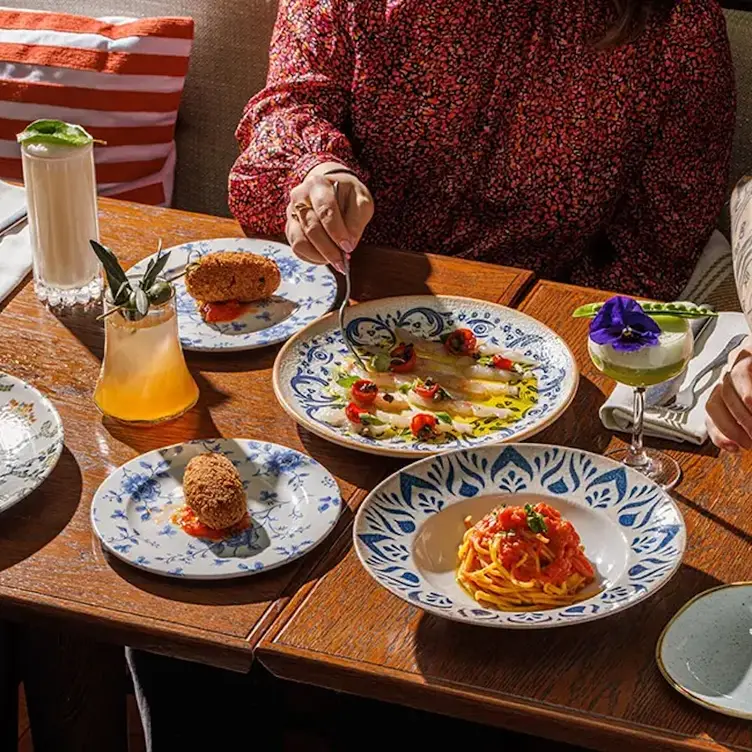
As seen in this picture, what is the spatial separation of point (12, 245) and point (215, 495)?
78 cm

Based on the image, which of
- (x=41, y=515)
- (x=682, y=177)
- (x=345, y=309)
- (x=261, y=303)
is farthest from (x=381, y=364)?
(x=682, y=177)

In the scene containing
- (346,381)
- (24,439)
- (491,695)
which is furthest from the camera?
(346,381)

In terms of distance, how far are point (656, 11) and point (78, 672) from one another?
4.09ft

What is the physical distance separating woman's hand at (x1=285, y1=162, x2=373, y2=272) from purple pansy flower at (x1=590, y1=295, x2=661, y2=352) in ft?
1.52

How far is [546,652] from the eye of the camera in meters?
1.14

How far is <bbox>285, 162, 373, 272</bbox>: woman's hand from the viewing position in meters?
1.70

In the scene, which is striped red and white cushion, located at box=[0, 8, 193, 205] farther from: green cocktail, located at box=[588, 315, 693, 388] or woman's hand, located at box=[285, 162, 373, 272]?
green cocktail, located at box=[588, 315, 693, 388]

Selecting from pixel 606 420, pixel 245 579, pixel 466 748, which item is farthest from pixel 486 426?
pixel 466 748

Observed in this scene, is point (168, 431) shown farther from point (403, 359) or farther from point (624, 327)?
point (624, 327)

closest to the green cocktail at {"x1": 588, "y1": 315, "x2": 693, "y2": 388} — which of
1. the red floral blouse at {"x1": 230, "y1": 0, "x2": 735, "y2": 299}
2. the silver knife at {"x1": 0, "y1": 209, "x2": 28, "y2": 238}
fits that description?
the red floral blouse at {"x1": 230, "y1": 0, "x2": 735, "y2": 299}

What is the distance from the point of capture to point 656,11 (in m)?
1.91

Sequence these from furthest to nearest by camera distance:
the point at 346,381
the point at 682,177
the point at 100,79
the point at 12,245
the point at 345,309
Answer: the point at 100,79 < the point at 682,177 < the point at 12,245 < the point at 345,309 < the point at 346,381

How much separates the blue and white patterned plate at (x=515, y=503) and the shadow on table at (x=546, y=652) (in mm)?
26

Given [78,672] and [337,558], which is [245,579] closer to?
[337,558]
